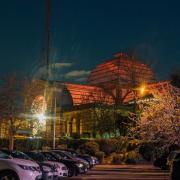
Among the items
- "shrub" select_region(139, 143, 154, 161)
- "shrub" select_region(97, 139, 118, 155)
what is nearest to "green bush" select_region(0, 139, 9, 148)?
"shrub" select_region(97, 139, 118, 155)

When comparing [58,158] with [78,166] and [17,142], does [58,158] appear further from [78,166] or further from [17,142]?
[17,142]

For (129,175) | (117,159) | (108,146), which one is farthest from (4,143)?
(129,175)

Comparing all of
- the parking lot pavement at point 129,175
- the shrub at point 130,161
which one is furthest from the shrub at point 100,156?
the parking lot pavement at point 129,175

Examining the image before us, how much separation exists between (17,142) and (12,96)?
1042 centimetres

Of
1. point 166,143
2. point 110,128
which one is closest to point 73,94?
point 110,128

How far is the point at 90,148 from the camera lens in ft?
181

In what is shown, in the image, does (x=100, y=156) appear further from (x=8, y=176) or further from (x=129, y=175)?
(x=8, y=176)

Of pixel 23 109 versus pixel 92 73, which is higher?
pixel 92 73

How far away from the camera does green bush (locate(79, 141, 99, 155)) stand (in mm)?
54531

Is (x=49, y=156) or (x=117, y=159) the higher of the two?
(x=49, y=156)

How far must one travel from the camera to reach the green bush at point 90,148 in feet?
179

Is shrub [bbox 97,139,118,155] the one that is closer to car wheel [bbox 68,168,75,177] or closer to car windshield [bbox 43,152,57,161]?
car wheel [bbox 68,168,75,177]

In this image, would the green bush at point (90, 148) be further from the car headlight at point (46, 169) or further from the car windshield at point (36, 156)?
the car headlight at point (46, 169)

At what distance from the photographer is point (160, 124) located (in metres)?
42.2
